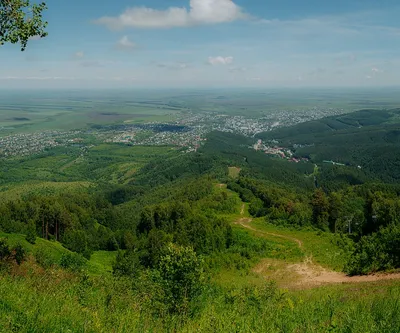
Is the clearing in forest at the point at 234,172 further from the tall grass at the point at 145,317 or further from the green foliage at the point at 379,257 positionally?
the tall grass at the point at 145,317

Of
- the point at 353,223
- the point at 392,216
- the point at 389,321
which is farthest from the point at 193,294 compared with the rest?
the point at 353,223

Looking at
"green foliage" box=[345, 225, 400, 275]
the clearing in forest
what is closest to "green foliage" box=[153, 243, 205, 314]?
"green foliage" box=[345, 225, 400, 275]

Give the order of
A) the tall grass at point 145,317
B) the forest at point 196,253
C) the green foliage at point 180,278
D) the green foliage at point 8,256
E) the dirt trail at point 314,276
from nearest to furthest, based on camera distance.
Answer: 1. the tall grass at point 145,317
2. the forest at point 196,253
3. the green foliage at point 180,278
4. the green foliage at point 8,256
5. the dirt trail at point 314,276

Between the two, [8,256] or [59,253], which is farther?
[59,253]

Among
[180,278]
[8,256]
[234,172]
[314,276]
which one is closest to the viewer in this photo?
[180,278]

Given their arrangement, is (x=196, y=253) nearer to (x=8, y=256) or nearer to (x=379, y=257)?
(x=8, y=256)

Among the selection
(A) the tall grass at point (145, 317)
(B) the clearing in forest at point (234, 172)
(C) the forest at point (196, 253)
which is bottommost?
(B) the clearing in forest at point (234, 172)

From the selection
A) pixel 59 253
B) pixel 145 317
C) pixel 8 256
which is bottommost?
pixel 59 253

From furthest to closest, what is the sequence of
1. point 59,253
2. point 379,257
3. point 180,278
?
point 59,253 → point 379,257 → point 180,278

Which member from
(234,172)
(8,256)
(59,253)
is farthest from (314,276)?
(234,172)

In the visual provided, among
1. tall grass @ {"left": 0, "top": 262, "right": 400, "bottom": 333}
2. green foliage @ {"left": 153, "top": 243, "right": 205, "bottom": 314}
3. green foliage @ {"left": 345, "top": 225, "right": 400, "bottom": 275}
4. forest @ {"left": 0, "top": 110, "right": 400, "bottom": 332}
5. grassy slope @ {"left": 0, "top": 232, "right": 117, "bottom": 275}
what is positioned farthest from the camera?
grassy slope @ {"left": 0, "top": 232, "right": 117, "bottom": 275}

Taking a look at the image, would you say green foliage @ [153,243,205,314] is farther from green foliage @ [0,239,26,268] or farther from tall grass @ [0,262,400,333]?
green foliage @ [0,239,26,268]

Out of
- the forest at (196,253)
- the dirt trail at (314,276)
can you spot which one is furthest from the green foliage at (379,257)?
the dirt trail at (314,276)
